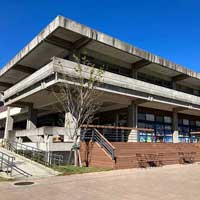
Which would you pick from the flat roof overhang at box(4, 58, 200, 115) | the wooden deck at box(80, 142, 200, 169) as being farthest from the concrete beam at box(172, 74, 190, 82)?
the wooden deck at box(80, 142, 200, 169)

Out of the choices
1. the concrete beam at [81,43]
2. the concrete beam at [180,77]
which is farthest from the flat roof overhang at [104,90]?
the concrete beam at [180,77]

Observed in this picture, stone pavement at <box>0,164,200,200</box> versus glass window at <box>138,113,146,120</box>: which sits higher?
glass window at <box>138,113,146,120</box>

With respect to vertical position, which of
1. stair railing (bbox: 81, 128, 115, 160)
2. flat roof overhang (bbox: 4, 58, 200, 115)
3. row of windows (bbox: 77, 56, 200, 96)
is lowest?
stair railing (bbox: 81, 128, 115, 160)

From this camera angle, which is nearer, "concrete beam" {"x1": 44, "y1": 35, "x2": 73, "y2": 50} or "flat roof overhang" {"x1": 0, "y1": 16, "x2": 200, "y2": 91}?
"flat roof overhang" {"x1": 0, "y1": 16, "x2": 200, "y2": 91}

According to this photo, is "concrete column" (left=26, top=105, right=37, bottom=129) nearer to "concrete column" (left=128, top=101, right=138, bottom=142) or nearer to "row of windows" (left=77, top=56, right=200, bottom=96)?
"row of windows" (left=77, top=56, right=200, bottom=96)

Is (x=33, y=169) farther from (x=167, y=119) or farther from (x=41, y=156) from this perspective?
(x=167, y=119)

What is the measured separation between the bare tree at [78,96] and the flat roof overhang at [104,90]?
314 millimetres

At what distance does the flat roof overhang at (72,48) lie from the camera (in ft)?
56.9

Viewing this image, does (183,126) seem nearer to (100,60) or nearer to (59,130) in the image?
(100,60)

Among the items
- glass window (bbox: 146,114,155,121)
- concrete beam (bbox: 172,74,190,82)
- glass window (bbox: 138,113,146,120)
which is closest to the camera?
glass window (bbox: 138,113,146,120)

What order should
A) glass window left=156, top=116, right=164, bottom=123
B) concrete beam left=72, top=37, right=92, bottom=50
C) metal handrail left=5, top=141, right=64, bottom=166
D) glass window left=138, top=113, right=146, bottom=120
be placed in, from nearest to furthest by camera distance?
metal handrail left=5, top=141, right=64, bottom=166 → concrete beam left=72, top=37, right=92, bottom=50 → glass window left=138, top=113, right=146, bottom=120 → glass window left=156, top=116, right=164, bottom=123

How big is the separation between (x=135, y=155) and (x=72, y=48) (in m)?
9.56

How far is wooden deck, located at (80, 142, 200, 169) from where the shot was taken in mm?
14547

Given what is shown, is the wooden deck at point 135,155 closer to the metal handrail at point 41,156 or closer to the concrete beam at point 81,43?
the metal handrail at point 41,156
